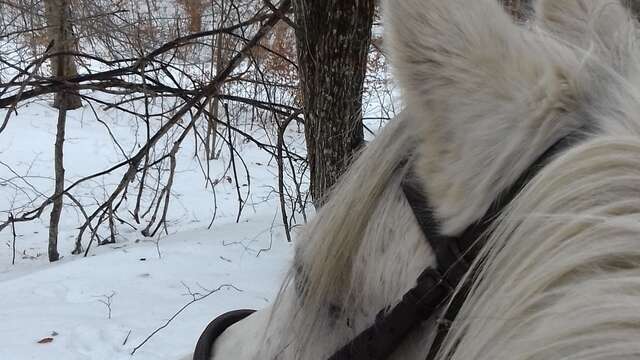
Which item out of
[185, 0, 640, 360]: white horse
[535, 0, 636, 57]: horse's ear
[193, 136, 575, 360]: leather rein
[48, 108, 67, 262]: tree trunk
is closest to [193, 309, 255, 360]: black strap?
[185, 0, 640, 360]: white horse

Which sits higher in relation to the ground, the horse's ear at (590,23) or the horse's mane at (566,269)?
the horse's ear at (590,23)

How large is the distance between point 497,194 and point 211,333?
2.37 ft

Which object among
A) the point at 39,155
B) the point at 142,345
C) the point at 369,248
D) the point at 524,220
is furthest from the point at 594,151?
the point at 39,155

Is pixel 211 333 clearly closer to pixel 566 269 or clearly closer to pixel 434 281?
pixel 434 281

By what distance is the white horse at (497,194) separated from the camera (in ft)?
1.76

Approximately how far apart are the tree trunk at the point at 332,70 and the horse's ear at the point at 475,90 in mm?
1444

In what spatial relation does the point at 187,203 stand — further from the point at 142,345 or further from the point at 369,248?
the point at 369,248

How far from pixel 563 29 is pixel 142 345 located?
3036mm

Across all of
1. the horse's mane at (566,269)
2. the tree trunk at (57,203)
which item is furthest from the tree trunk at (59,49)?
the horse's mane at (566,269)

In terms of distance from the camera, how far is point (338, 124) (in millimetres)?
2381

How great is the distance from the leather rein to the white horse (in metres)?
0.01

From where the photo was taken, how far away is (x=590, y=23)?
2.66 ft

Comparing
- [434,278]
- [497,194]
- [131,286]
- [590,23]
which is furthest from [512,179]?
[131,286]

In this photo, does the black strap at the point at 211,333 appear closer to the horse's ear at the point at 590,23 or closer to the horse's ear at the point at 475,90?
the horse's ear at the point at 475,90
